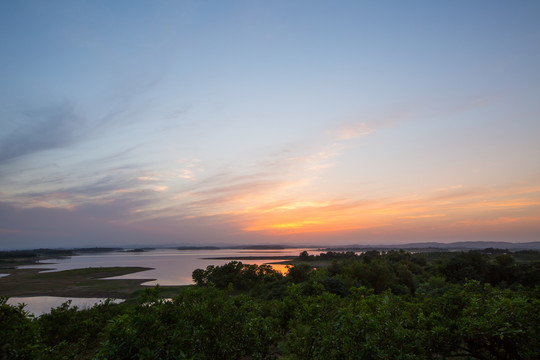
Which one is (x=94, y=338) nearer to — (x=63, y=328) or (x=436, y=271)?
(x=63, y=328)

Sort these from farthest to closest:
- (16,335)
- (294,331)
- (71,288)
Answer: (71,288), (294,331), (16,335)

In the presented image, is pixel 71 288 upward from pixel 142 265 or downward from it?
upward

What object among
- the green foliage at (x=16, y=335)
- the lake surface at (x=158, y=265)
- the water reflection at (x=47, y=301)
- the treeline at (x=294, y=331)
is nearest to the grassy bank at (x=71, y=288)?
the water reflection at (x=47, y=301)

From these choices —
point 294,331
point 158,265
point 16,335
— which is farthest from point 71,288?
point 294,331

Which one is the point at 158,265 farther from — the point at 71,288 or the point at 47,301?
the point at 47,301

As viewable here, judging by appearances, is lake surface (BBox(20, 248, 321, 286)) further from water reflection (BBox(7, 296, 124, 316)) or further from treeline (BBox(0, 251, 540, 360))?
treeline (BBox(0, 251, 540, 360))

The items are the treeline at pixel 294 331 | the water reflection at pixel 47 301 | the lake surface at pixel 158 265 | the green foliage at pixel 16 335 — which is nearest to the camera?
the green foliage at pixel 16 335

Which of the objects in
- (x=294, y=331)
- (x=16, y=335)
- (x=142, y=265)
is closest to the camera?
(x=16, y=335)

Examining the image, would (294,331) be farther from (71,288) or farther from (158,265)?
(158,265)

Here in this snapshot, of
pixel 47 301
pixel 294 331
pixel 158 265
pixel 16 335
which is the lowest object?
pixel 158 265

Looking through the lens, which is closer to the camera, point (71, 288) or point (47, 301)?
point (47, 301)

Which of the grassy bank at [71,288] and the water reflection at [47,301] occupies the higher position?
the water reflection at [47,301]

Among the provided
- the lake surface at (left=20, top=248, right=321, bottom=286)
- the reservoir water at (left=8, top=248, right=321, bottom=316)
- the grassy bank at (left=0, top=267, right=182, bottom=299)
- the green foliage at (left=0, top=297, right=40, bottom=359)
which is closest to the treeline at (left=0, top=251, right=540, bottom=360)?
the green foliage at (left=0, top=297, right=40, bottom=359)

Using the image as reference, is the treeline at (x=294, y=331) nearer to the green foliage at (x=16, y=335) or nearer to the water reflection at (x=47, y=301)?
the green foliage at (x=16, y=335)
